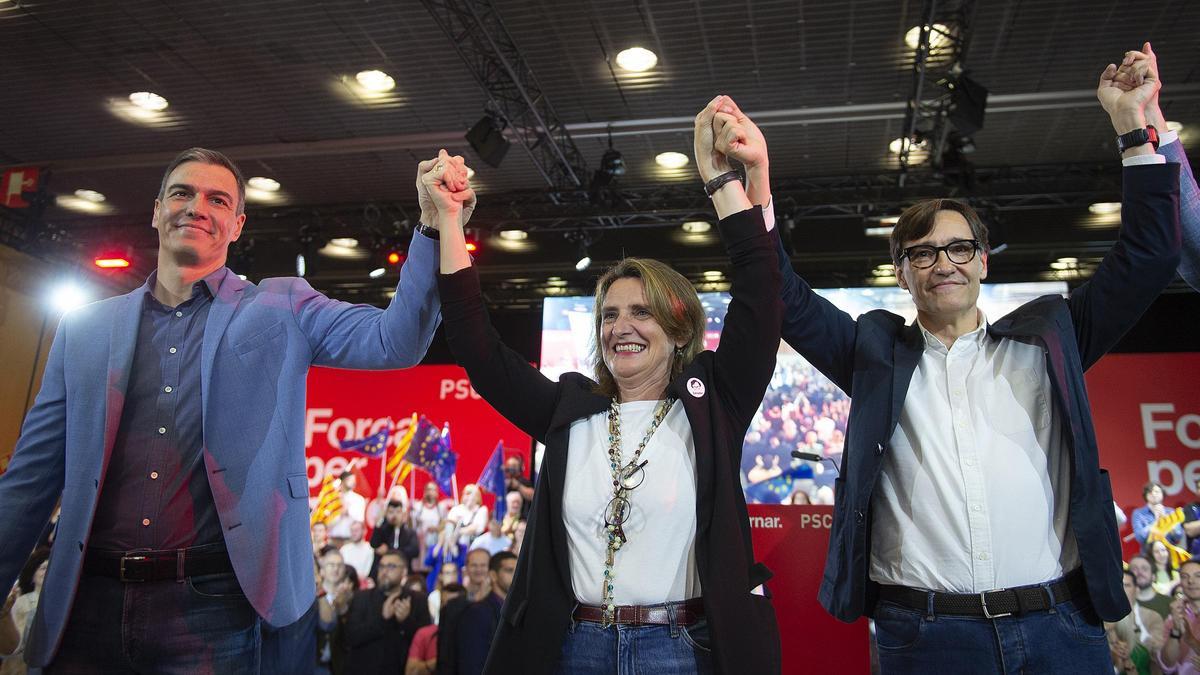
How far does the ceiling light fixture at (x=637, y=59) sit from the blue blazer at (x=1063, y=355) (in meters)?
4.58

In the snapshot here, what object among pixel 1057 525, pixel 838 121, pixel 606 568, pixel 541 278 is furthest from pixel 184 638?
pixel 541 278

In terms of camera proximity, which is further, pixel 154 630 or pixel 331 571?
pixel 331 571

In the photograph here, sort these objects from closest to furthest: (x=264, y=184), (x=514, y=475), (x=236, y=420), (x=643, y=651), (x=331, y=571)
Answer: (x=643, y=651)
(x=236, y=420)
(x=331, y=571)
(x=264, y=184)
(x=514, y=475)

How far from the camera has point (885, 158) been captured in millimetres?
7777

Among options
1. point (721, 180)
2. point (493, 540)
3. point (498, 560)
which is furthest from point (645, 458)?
point (493, 540)

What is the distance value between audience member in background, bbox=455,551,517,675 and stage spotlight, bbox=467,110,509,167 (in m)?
3.14

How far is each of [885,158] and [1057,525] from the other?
21.8 ft

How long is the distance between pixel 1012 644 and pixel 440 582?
680cm

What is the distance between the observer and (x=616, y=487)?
5.33 feet

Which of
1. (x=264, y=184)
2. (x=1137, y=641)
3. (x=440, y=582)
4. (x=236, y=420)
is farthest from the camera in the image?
(x=264, y=184)

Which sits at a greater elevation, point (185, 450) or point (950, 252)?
point (950, 252)

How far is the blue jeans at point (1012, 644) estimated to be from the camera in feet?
5.24

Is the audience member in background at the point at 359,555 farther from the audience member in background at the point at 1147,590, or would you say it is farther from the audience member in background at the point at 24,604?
the audience member in background at the point at 1147,590

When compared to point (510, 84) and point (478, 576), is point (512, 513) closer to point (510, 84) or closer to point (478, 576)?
point (478, 576)
